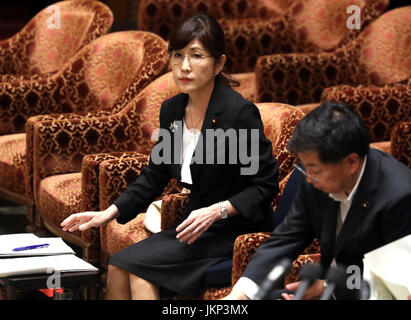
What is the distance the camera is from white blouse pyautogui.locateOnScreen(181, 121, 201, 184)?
108 inches

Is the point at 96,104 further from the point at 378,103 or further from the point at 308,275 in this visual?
the point at 308,275

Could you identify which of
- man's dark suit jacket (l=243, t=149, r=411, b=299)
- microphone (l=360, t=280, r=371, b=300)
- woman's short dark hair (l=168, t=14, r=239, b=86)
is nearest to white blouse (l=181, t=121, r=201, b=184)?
woman's short dark hair (l=168, t=14, r=239, b=86)

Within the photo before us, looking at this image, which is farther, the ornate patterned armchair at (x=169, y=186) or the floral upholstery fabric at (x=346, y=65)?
the floral upholstery fabric at (x=346, y=65)

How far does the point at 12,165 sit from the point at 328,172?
248cm

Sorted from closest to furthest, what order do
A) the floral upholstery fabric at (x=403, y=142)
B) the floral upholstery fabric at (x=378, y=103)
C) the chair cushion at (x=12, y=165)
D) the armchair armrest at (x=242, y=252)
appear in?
the armchair armrest at (x=242, y=252)
the floral upholstery fabric at (x=403, y=142)
the floral upholstery fabric at (x=378, y=103)
the chair cushion at (x=12, y=165)

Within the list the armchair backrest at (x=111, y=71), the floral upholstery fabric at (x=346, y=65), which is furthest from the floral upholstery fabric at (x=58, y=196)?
the floral upholstery fabric at (x=346, y=65)

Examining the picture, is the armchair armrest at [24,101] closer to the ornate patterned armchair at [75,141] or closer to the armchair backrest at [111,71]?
the armchair backrest at [111,71]

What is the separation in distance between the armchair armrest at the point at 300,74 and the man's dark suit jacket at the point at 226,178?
176 cm

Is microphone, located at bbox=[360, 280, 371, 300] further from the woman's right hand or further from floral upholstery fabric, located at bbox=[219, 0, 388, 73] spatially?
floral upholstery fabric, located at bbox=[219, 0, 388, 73]

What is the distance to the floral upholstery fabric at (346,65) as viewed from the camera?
430 centimetres

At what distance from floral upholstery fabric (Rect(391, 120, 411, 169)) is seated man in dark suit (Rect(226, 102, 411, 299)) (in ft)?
4.23

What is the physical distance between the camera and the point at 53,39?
4914 mm
